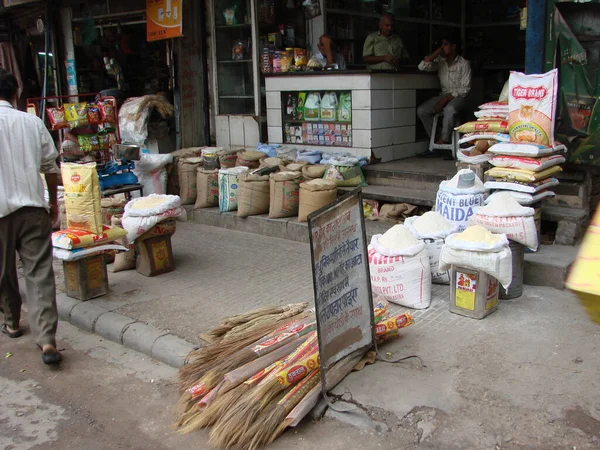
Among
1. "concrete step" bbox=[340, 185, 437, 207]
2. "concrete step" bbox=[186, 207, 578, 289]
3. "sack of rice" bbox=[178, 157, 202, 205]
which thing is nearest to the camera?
"concrete step" bbox=[186, 207, 578, 289]

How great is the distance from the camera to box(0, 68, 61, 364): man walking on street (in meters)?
4.54

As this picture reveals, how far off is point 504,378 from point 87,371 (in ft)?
9.99

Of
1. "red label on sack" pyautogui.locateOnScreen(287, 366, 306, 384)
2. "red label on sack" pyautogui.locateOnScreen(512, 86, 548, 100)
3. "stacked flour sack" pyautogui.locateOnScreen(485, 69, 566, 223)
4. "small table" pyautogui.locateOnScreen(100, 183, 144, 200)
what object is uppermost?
"red label on sack" pyautogui.locateOnScreen(512, 86, 548, 100)

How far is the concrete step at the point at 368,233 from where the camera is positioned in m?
5.45

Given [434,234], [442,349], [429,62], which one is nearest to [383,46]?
[429,62]

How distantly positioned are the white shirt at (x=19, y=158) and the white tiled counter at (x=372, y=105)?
4538mm

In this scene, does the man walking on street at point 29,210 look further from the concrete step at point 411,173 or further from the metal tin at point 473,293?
the concrete step at point 411,173

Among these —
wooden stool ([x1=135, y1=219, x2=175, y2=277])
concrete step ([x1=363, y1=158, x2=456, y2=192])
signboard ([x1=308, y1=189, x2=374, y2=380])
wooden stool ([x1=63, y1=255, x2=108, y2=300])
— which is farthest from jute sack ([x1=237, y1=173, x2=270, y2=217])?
signboard ([x1=308, y1=189, x2=374, y2=380])

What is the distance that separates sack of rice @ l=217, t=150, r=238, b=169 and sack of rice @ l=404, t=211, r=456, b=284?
12.6 feet

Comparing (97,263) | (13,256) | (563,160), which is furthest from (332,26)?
(13,256)

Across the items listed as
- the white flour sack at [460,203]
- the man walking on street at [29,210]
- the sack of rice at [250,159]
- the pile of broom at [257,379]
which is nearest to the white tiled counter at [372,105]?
the sack of rice at [250,159]

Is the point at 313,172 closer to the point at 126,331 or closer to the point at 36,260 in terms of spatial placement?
the point at 126,331

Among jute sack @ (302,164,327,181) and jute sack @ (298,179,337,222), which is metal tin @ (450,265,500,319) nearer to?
jute sack @ (298,179,337,222)

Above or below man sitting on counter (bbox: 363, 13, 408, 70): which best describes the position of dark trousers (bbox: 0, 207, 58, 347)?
below
